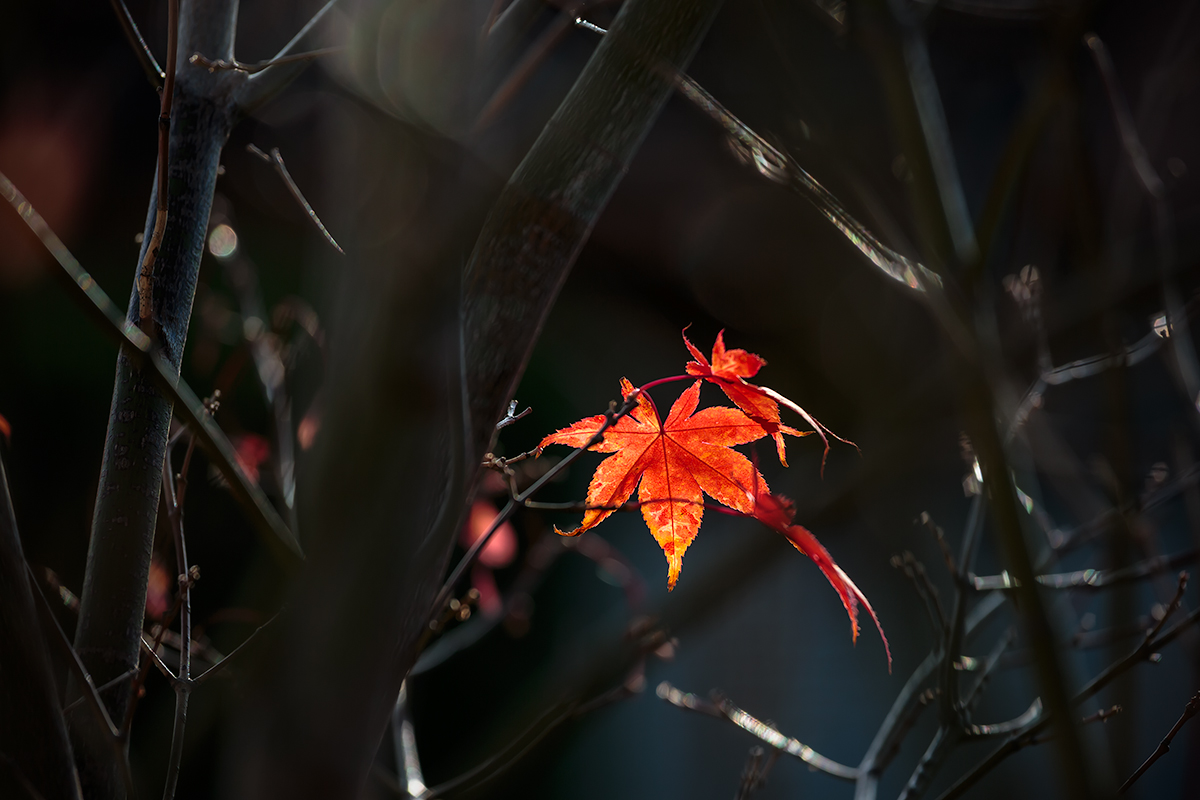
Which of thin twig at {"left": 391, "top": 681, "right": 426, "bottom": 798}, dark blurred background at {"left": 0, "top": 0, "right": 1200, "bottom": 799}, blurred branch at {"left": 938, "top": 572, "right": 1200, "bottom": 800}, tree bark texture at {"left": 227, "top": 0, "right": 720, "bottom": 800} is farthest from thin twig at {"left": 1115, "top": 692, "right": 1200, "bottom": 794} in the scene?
dark blurred background at {"left": 0, "top": 0, "right": 1200, "bottom": 799}

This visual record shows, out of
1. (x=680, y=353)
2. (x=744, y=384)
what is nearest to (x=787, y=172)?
(x=744, y=384)

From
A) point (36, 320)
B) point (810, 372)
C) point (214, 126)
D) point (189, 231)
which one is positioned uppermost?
point (810, 372)

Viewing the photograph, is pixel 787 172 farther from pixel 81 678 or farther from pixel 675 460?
pixel 81 678

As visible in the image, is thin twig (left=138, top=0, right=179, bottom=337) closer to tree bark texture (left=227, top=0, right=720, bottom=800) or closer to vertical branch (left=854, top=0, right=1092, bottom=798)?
tree bark texture (left=227, top=0, right=720, bottom=800)

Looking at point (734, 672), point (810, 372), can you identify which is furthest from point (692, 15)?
point (734, 672)

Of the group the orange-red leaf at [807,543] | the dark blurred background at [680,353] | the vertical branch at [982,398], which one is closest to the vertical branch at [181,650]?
the orange-red leaf at [807,543]

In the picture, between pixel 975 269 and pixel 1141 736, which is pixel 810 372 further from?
pixel 975 269
